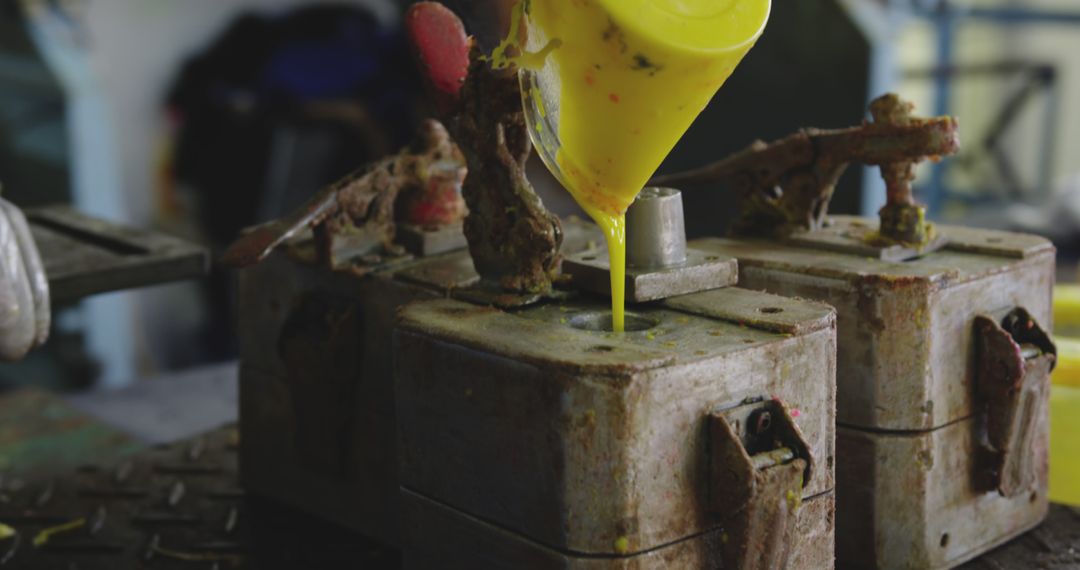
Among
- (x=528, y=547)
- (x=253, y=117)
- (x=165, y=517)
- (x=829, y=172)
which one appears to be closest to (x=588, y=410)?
(x=528, y=547)

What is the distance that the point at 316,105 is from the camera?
5871mm

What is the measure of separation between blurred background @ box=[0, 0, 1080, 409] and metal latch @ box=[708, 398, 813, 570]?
255 cm

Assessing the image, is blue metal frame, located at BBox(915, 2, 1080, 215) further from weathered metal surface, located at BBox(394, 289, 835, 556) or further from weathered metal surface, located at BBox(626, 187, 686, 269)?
weathered metal surface, located at BBox(394, 289, 835, 556)

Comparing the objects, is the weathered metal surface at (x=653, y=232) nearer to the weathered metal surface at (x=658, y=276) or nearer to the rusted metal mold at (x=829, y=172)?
the weathered metal surface at (x=658, y=276)

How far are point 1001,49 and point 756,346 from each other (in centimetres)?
770

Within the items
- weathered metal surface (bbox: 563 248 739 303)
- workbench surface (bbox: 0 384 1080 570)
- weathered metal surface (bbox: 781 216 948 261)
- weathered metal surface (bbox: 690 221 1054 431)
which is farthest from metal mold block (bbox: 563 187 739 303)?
workbench surface (bbox: 0 384 1080 570)

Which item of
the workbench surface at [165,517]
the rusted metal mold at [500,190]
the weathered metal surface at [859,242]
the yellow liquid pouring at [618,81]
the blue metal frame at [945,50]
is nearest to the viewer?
the yellow liquid pouring at [618,81]

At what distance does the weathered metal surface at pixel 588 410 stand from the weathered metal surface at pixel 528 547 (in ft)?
0.04

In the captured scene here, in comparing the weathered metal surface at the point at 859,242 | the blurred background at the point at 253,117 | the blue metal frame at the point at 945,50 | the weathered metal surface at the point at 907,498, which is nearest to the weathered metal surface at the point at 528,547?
the weathered metal surface at the point at 907,498

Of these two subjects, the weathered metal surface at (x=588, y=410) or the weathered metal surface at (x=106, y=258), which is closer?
the weathered metal surface at (x=588, y=410)

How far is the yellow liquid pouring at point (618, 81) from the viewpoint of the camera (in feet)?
4.26

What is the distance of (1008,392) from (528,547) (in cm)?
75

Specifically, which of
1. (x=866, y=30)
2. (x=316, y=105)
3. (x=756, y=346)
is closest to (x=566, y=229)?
(x=756, y=346)

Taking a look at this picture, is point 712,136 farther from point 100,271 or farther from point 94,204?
point 100,271
